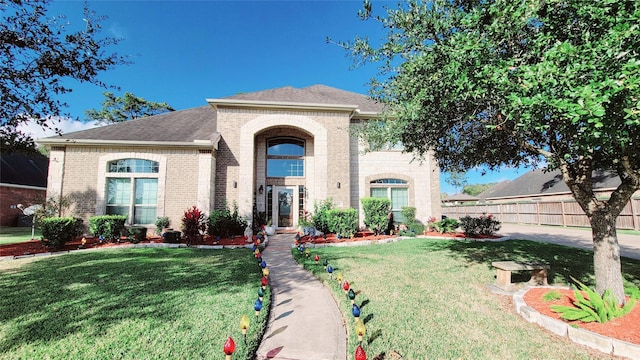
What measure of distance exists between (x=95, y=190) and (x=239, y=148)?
6.53 m

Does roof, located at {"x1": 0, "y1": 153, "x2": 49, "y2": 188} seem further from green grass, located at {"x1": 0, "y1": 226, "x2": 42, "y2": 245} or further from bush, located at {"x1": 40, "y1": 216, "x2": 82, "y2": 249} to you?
bush, located at {"x1": 40, "y1": 216, "x2": 82, "y2": 249}

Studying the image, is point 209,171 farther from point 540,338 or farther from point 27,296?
point 540,338

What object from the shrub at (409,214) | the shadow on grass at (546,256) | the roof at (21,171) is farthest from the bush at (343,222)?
the roof at (21,171)

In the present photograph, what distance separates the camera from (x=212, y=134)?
516 inches

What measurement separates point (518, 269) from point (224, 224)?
10074 mm

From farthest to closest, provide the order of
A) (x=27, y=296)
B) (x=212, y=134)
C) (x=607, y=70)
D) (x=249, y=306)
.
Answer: (x=212, y=134) → (x=27, y=296) → (x=249, y=306) → (x=607, y=70)

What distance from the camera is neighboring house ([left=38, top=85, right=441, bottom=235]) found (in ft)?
39.7

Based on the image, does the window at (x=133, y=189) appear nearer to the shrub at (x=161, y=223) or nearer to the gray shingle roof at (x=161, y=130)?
the shrub at (x=161, y=223)

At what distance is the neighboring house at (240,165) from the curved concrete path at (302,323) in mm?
7596

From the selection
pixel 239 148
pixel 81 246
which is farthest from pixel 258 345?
pixel 239 148

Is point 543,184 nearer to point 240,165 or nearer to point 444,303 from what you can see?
point 240,165

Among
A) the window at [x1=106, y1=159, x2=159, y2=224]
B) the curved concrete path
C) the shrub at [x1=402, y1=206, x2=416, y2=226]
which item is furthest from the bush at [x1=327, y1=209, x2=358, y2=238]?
the window at [x1=106, y1=159, x2=159, y2=224]

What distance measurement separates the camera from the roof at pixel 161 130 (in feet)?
41.1

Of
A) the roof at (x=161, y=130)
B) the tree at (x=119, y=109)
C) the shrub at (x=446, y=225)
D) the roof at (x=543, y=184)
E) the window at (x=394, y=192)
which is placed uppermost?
the tree at (x=119, y=109)
